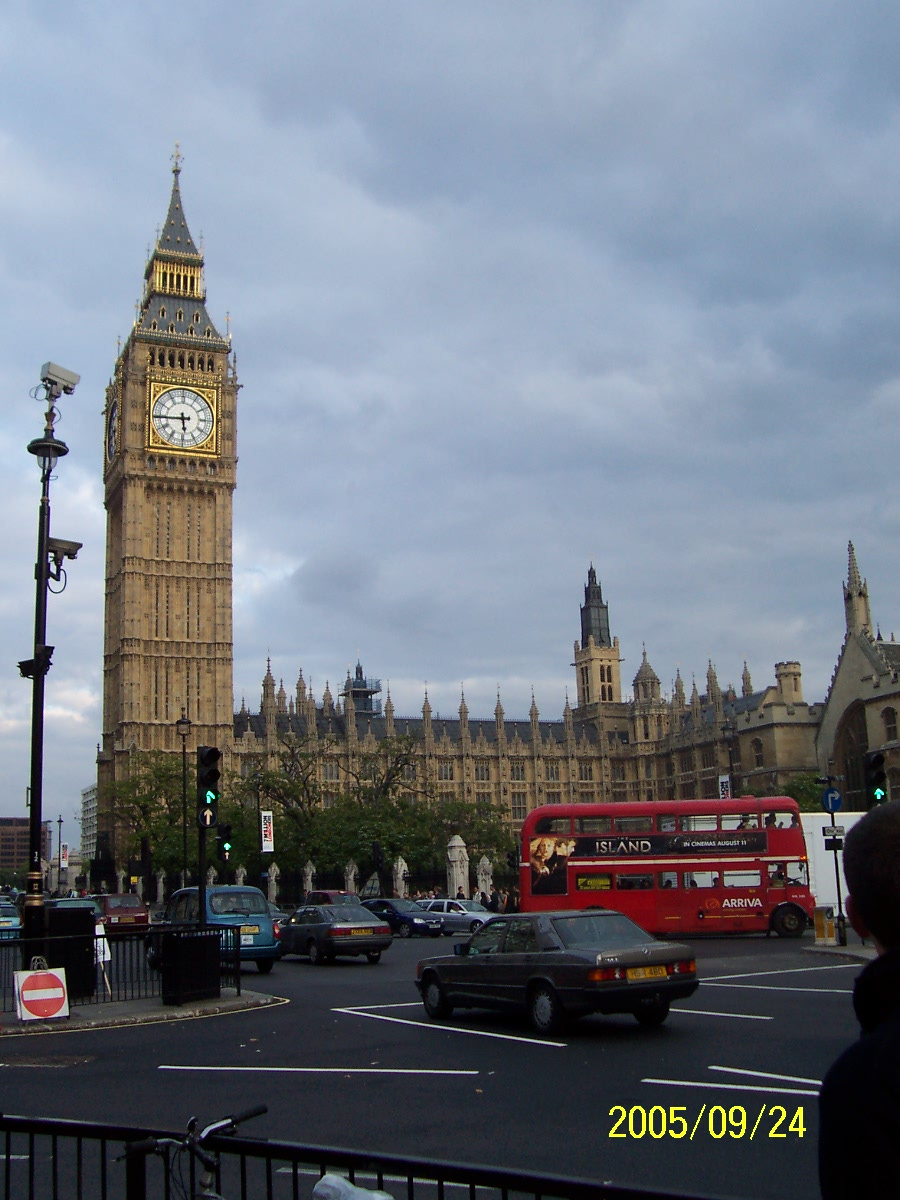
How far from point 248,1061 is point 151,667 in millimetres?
80904

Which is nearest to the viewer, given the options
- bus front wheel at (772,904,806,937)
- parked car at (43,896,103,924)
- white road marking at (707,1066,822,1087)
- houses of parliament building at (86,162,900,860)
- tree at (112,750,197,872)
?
white road marking at (707,1066,822,1087)

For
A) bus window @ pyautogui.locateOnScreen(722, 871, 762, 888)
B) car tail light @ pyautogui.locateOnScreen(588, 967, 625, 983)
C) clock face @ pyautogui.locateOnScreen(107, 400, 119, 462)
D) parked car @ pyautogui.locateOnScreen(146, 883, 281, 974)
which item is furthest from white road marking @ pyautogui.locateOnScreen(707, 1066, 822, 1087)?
Result: clock face @ pyautogui.locateOnScreen(107, 400, 119, 462)

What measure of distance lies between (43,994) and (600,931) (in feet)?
25.3

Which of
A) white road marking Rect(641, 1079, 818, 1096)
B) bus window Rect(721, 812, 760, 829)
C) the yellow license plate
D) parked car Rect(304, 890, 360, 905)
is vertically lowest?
white road marking Rect(641, 1079, 818, 1096)

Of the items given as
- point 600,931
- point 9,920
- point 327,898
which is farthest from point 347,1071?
point 9,920

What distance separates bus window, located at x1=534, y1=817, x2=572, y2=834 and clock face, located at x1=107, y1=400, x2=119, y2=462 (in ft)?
240

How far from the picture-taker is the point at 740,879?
2952 cm

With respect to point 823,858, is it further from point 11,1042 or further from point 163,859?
point 163,859

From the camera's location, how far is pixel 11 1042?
14.1m

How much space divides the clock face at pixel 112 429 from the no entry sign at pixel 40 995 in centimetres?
8378

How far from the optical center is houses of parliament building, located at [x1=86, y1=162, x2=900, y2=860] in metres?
86.9

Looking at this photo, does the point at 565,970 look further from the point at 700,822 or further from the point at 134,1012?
the point at 700,822

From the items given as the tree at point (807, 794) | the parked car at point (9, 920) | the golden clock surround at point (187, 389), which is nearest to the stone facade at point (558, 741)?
the tree at point (807, 794)

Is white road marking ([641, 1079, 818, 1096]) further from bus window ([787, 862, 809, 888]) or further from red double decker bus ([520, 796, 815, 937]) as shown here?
bus window ([787, 862, 809, 888])
